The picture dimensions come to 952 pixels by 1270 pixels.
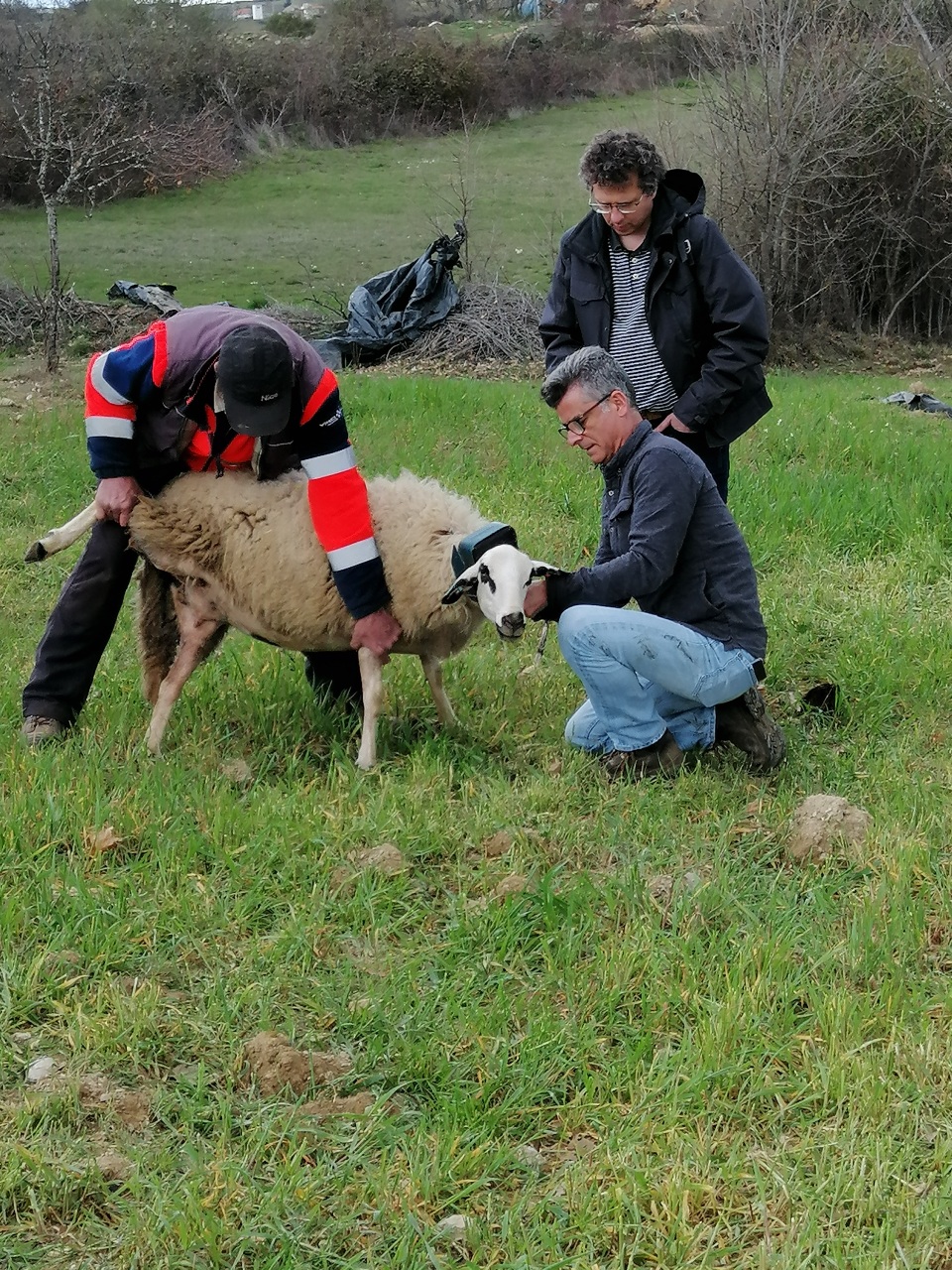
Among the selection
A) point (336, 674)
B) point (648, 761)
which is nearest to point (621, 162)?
point (648, 761)

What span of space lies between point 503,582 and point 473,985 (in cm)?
132

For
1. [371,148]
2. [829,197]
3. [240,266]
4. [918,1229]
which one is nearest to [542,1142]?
[918,1229]

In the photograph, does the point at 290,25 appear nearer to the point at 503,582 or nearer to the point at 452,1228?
the point at 503,582

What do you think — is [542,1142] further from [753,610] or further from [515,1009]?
[753,610]

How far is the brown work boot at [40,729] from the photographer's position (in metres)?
4.39

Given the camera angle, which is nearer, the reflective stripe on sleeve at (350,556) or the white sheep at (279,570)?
the reflective stripe on sleeve at (350,556)

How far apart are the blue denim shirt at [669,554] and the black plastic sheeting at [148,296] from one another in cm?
1014

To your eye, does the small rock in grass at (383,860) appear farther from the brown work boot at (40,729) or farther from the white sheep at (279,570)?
the brown work boot at (40,729)

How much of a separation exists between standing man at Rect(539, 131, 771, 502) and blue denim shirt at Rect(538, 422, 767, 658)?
53 centimetres

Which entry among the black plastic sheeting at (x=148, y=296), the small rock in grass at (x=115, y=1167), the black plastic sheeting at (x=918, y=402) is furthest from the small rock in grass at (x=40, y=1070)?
the black plastic sheeting at (x=148, y=296)

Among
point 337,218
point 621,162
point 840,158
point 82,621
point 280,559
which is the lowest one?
point 337,218

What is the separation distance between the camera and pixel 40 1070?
2811mm

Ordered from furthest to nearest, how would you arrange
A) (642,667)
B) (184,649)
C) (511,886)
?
1. (184,649)
2. (642,667)
3. (511,886)

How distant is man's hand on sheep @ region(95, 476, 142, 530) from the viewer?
430 cm
